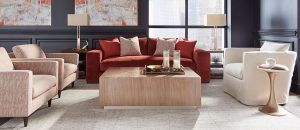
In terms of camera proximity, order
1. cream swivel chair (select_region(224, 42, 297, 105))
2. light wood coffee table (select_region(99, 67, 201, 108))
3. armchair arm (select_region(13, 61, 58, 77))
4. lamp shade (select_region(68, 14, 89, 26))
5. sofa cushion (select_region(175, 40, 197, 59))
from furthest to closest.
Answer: lamp shade (select_region(68, 14, 89, 26))
sofa cushion (select_region(175, 40, 197, 59))
armchair arm (select_region(13, 61, 58, 77))
cream swivel chair (select_region(224, 42, 297, 105))
light wood coffee table (select_region(99, 67, 201, 108))

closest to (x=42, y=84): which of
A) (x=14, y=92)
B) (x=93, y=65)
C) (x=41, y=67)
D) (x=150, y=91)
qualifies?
(x=14, y=92)

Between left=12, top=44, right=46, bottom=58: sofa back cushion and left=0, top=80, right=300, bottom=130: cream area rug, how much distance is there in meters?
0.87

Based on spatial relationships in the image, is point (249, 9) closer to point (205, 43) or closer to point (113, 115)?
point (205, 43)

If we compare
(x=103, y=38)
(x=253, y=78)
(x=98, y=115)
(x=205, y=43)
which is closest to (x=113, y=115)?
(x=98, y=115)

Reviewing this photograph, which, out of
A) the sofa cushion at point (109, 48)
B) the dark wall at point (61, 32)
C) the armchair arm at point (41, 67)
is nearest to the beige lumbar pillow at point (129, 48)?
the sofa cushion at point (109, 48)

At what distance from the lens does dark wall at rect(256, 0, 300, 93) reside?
5.11 meters

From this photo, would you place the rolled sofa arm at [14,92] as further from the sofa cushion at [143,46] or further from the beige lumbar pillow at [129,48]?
the sofa cushion at [143,46]

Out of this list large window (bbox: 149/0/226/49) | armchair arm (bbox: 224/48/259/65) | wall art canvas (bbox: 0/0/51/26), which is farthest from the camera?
large window (bbox: 149/0/226/49)

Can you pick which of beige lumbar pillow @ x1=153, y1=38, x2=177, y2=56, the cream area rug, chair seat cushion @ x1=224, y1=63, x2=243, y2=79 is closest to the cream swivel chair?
chair seat cushion @ x1=224, y1=63, x2=243, y2=79

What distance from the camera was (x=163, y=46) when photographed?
647 centimetres

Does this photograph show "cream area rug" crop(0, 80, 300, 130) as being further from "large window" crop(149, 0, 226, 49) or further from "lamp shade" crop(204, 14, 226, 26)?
"large window" crop(149, 0, 226, 49)

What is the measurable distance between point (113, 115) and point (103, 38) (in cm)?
365

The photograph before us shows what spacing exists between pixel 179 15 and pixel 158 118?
165 inches

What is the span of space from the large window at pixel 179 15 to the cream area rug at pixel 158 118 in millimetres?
3127
